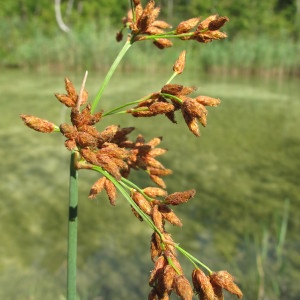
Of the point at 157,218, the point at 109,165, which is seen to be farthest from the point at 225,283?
the point at 109,165

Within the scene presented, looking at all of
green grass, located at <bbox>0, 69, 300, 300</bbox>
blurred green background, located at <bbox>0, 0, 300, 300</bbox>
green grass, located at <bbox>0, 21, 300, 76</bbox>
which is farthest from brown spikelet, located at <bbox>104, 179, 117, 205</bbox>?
green grass, located at <bbox>0, 21, 300, 76</bbox>

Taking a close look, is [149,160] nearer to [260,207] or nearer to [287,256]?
[287,256]

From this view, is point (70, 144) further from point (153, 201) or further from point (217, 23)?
point (217, 23)

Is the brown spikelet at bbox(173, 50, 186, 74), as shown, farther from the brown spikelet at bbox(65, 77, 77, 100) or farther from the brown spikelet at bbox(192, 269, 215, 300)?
the brown spikelet at bbox(192, 269, 215, 300)

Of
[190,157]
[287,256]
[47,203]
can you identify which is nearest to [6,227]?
[47,203]

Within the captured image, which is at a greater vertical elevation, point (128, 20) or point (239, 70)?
point (128, 20)
